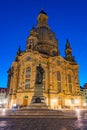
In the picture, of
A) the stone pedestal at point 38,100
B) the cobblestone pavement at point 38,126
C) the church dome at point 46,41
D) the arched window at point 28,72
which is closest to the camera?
the cobblestone pavement at point 38,126

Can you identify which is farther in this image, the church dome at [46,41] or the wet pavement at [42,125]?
the church dome at [46,41]

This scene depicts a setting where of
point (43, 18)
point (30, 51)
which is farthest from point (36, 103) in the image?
point (43, 18)

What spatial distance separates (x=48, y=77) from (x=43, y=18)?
35.8 m

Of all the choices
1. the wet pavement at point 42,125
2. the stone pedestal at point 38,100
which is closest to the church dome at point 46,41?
the stone pedestal at point 38,100

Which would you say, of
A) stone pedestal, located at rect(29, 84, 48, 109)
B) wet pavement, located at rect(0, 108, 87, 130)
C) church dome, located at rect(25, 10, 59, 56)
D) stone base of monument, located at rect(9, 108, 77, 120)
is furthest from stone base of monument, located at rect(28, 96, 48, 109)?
church dome, located at rect(25, 10, 59, 56)

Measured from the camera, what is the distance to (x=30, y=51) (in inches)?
1971

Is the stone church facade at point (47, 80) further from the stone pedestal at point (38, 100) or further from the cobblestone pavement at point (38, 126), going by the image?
the cobblestone pavement at point (38, 126)

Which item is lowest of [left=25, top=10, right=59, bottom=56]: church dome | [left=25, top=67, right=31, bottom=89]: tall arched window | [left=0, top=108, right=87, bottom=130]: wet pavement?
[left=0, top=108, right=87, bottom=130]: wet pavement

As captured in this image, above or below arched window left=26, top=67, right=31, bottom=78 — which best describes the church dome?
above

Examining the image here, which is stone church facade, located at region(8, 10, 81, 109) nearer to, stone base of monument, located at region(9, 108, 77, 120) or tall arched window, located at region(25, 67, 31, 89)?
tall arched window, located at region(25, 67, 31, 89)

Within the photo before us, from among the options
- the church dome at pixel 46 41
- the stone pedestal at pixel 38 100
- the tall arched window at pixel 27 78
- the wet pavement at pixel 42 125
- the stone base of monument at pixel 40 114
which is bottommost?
the stone base of monument at pixel 40 114

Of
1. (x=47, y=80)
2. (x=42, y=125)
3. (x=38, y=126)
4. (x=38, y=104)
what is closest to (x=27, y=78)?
(x=47, y=80)

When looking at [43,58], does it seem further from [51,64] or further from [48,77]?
[48,77]

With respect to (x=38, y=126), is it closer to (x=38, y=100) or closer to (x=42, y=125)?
(x=42, y=125)
